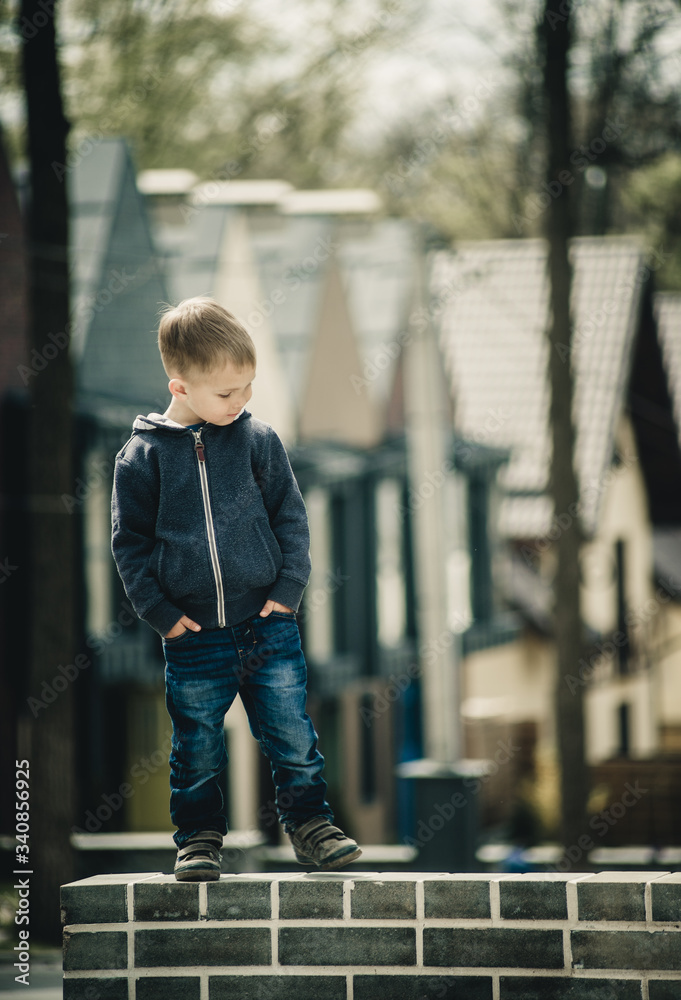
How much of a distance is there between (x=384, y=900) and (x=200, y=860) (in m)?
0.63

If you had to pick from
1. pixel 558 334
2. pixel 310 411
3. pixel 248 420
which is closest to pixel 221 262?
pixel 310 411

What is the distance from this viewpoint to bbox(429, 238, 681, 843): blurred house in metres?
19.4

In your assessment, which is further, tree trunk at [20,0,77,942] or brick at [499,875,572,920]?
tree trunk at [20,0,77,942]

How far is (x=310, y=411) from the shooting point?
1723 cm

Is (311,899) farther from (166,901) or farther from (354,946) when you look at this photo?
(166,901)

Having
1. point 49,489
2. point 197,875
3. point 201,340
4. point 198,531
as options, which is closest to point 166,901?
point 197,875

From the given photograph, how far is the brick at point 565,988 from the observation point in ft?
13.7

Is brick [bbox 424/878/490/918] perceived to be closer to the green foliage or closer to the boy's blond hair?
the boy's blond hair

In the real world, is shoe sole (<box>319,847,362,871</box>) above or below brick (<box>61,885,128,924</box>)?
above

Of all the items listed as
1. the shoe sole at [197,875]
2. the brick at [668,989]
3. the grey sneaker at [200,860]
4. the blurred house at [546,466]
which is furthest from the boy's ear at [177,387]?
the blurred house at [546,466]

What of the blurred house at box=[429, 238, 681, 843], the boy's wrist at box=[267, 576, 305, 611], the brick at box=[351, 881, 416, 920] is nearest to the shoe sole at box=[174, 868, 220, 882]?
the brick at box=[351, 881, 416, 920]

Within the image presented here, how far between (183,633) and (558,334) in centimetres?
838

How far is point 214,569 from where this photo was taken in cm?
405

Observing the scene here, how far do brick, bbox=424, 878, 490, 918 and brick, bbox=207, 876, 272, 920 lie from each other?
0.55 metres
